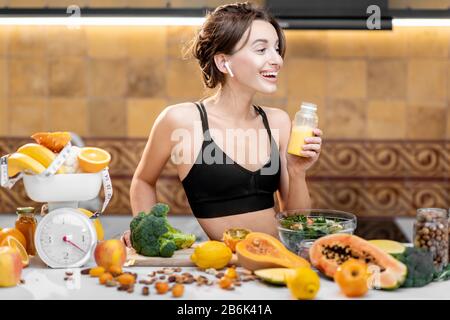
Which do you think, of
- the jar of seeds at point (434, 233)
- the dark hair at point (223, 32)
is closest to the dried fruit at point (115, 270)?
the jar of seeds at point (434, 233)

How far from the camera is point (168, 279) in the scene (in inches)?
55.7

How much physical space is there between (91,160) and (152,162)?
0.68 m

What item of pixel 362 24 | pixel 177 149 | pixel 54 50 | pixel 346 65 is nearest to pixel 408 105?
pixel 346 65

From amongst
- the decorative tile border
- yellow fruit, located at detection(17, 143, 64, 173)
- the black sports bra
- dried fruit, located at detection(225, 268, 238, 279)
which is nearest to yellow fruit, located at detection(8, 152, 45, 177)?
yellow fruit, located at detection(17, 143, 64, 173)

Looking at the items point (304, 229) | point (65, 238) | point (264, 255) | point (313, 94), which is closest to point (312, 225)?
point (304, 229)

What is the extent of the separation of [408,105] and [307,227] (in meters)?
2.02

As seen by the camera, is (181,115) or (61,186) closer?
(61,186)

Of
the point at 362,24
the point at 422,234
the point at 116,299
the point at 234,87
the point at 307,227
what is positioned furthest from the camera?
the point at 362,24

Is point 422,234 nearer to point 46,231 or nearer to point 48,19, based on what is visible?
point 46,231

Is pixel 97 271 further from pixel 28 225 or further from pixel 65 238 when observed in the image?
pixel 28 225

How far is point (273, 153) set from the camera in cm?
220

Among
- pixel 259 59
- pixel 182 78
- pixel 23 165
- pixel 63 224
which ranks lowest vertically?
pixel 63 224

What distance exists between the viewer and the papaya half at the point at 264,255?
4.81 feet

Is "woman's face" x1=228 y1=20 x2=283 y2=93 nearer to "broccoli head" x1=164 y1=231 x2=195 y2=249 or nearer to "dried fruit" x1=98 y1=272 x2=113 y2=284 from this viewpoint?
"broccoli head" x1=164 y1=231 x2=195 y2=249
